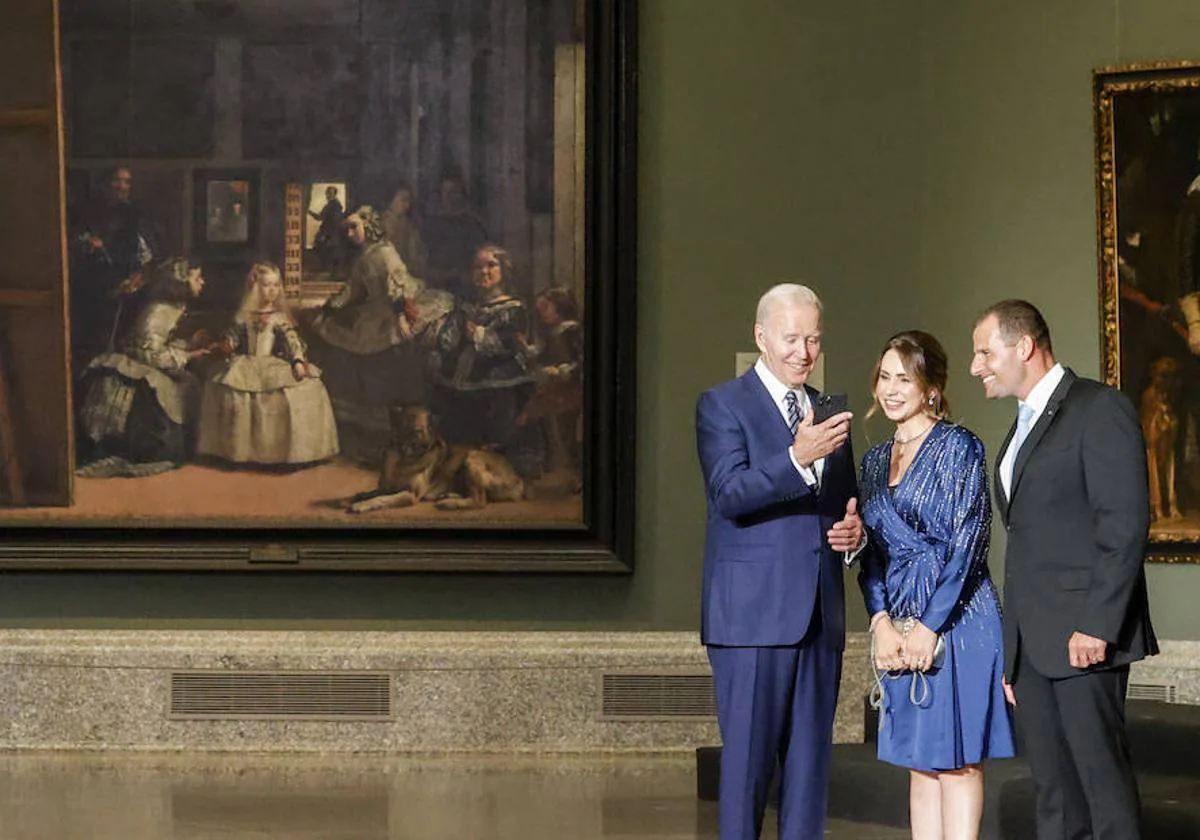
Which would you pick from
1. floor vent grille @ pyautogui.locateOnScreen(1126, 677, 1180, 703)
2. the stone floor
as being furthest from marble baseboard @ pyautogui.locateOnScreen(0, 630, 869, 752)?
floor vent grille @ pyautogui.locateOnScreen(1126, 677, 1180, 703)

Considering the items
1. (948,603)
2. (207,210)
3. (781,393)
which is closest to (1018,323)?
(781,393)

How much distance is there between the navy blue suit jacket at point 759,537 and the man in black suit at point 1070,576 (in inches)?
23.3

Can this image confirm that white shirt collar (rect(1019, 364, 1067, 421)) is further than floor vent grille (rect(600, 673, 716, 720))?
No

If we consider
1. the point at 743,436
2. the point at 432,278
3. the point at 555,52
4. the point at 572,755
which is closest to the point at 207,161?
the point at 432,278

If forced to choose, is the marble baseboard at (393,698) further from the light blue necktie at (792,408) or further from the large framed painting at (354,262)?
the light blue necktie at (792,408)

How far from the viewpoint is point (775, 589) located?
554cm

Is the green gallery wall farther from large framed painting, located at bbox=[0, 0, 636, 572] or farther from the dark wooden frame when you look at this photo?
the dark wooden frame

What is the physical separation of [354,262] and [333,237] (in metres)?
0.18

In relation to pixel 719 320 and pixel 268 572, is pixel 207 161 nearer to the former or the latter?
pixel 268 572

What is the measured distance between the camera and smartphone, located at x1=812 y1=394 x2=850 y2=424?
525cm

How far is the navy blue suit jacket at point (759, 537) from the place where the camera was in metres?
5.53

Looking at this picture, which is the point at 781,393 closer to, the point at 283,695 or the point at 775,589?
the point at 775,589

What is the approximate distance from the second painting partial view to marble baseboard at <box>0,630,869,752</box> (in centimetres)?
73

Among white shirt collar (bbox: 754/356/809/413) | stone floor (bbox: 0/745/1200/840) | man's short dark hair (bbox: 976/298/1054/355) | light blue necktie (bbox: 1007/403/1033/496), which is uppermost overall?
man's short dark hair (bbox: 976/298/1054/355)
